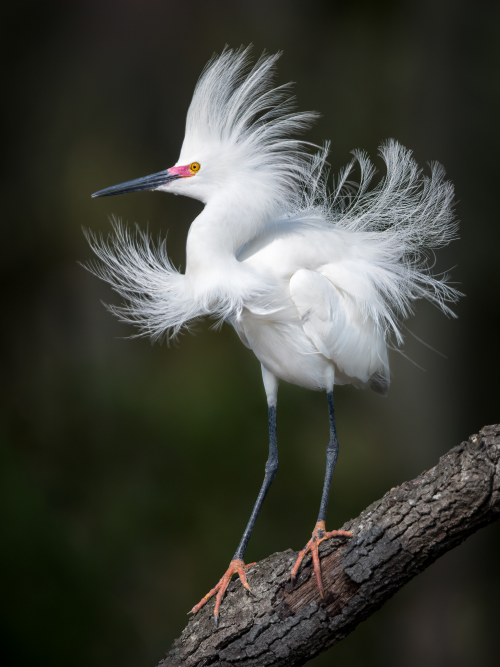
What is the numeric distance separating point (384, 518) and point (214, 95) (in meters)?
0.84

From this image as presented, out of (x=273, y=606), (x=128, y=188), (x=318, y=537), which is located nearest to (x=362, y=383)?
(x=318, y=537)

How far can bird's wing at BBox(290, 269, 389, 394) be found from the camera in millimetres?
1281

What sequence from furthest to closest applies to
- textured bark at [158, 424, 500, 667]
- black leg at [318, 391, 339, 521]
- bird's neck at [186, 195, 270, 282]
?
black leg at [318, 391, 339, 521] < bird's neck at [186, 195, 270, 282] < textured bark at [158, 424, 500, 667]

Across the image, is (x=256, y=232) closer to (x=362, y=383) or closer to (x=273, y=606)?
(x=362, y=383)

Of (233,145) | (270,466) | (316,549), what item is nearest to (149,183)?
(233,145)

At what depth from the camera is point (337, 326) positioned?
1.32 m

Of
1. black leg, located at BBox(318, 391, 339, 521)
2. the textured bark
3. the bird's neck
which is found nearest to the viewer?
the textured bark

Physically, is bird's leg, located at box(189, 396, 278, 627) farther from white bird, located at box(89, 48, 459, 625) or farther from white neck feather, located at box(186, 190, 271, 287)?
white neck feather, located at box(186, 190, 271, 287)

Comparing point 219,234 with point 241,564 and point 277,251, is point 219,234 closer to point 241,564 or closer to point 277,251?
point 277,251

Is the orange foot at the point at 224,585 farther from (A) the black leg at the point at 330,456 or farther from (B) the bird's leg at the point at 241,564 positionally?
(A) the black leg at the point at 330,456

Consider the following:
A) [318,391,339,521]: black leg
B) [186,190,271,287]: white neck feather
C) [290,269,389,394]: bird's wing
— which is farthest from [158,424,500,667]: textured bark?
[186,190,271,287]: white neck feather

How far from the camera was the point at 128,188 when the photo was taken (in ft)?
4.37

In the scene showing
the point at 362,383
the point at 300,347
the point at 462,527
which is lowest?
the point at 462,527

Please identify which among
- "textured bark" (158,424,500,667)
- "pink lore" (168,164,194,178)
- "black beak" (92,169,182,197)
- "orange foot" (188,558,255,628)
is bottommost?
"textured bark" (158,424,500,667)
